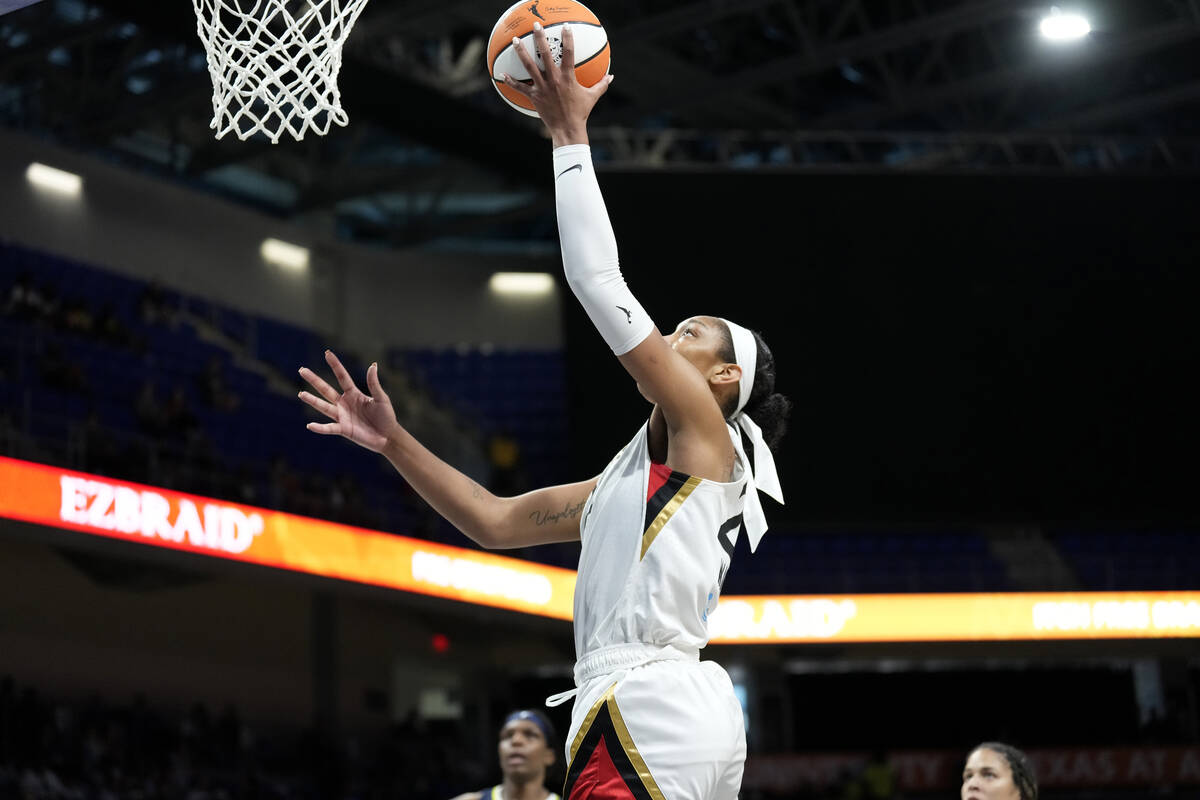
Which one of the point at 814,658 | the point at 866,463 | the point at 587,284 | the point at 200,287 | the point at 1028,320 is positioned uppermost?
the point at 200,287

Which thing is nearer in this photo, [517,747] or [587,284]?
[587,284]

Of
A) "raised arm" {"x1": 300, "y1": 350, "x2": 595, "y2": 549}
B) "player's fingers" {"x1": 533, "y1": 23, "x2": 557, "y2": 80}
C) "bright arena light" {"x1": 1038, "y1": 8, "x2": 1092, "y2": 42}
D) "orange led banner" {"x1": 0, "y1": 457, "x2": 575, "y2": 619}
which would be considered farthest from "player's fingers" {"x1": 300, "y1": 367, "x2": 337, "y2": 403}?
"bright arena light" {"x1": 1038, "y1": 8, "x2": 1092, "y2": 42}

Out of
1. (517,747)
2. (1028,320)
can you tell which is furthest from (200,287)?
(517,747)

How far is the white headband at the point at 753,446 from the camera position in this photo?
2.79 meters

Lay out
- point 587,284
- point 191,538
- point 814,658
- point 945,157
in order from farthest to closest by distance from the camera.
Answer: point 945,157 < point 814,658 < point 191,538 < point 587,284

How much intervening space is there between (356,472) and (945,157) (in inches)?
345

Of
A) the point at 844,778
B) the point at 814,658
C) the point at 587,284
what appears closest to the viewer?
the point at 587,284

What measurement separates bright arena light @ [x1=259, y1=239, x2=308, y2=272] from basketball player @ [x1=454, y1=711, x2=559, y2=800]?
13.5 metres

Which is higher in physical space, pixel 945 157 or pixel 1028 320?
pixel 945 157

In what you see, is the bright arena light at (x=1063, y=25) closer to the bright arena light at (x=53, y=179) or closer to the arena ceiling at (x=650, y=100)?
the arena ceiling at (x=650, y=100)

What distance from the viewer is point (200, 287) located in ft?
56.4

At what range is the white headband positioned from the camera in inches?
110

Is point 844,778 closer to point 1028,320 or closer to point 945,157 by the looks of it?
point 1028,320

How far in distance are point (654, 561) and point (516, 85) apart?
96 cm
